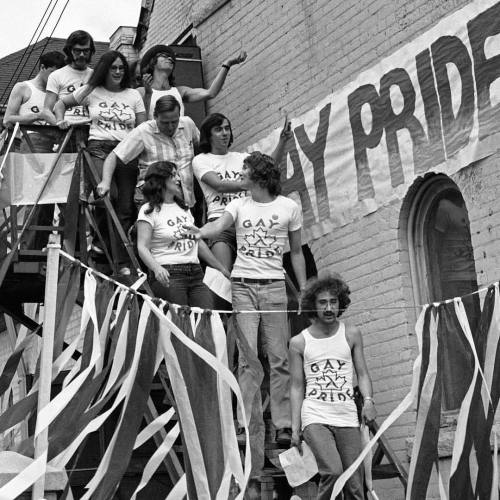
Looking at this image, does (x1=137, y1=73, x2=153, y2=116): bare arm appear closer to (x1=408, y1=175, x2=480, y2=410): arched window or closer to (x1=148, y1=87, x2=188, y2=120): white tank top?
(x1=148, y1=87, x2=188, y2=120): white tank top

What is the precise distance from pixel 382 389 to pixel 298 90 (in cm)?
298

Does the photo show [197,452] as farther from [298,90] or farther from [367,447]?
[298,90]

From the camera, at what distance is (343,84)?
9.37m

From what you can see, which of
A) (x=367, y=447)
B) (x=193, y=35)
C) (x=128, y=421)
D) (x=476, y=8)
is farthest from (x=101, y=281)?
(x=193, y=35)

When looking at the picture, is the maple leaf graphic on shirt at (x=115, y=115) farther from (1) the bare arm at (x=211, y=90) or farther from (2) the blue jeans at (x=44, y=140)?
(1) the bare arm at (x=211, y=90)

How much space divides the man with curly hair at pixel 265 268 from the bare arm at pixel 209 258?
0.23 meters

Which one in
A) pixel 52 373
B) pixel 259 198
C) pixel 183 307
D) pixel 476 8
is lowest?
pixel 52 373

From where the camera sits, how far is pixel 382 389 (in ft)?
27.7

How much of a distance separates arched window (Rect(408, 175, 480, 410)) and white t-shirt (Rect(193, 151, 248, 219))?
1.41 metres

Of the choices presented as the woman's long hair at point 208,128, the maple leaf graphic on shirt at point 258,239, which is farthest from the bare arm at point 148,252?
the woman's long hair at point 208,128

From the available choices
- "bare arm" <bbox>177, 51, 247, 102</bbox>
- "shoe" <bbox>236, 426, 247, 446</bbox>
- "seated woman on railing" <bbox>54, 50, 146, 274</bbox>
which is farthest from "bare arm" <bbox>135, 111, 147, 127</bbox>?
"shoe" <bbox>236, 426, 247, 446</bbox>

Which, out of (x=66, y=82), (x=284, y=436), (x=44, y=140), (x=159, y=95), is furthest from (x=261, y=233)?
(x=66, y=82)

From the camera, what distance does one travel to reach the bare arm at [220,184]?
8.62 metres

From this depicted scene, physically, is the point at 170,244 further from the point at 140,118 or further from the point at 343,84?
the point at 343,84
